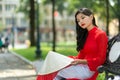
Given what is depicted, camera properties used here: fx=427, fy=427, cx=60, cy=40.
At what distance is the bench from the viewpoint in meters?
6.24

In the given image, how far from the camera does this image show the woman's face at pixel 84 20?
634 cm

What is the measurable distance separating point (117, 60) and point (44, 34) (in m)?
106

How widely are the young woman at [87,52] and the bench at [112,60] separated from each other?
6.3 inches

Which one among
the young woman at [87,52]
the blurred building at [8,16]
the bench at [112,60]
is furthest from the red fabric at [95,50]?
the blurred building at [8,16]

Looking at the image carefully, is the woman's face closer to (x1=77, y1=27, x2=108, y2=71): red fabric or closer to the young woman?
the young woman

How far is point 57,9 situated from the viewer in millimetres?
103062

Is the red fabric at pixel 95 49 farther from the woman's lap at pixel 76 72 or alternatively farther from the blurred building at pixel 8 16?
the blurred building at pixel 8 16

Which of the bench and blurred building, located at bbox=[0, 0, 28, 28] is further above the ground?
the bench

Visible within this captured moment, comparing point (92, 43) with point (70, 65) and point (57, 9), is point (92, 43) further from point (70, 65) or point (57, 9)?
point (57, 9)

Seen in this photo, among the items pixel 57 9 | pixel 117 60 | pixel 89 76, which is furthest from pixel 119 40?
pixel 57 9

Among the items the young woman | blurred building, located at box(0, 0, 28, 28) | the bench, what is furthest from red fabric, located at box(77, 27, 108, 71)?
blurred building, located at box(0, 0, 28, 28)

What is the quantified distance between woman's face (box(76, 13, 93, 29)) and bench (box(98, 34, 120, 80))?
0.45m

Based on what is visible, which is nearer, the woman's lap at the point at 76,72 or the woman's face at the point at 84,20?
the woman's lap at the point at 76,72

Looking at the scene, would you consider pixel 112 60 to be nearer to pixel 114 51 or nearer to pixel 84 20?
pixel 114 51
